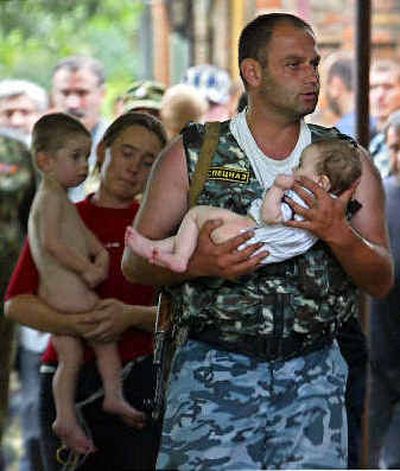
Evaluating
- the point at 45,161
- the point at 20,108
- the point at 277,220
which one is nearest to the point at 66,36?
the point at 20,108

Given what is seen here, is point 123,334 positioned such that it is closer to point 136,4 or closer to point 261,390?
point 261,390

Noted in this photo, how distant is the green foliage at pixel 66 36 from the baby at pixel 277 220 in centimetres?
925

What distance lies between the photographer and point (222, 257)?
503 centimetres

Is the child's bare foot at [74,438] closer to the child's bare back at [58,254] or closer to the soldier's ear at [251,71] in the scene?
the child's bare back at [58,254]

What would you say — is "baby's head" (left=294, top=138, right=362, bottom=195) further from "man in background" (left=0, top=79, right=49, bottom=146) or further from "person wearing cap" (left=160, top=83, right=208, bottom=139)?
"man in background" (left=0, top=79, right=49, bottom=146)

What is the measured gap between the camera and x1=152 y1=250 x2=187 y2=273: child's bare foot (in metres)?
5.11

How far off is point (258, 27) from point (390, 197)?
9.81 ft

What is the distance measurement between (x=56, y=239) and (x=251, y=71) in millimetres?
1302

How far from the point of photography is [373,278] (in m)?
5.31

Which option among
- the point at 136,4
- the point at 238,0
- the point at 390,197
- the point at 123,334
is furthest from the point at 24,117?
the point at 136,4

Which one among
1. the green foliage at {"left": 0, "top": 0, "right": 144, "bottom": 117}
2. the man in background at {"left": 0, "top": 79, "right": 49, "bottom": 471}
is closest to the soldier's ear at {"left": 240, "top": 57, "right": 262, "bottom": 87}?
the man in background at {"left": 0, "top": 79, "right": 49, "bottom": 471}

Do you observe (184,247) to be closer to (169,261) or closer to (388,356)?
(169,261)

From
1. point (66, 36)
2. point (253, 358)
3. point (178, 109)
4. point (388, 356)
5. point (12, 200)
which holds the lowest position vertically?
point (388, 356)

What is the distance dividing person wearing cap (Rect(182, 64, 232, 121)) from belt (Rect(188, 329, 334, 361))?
575 cm
